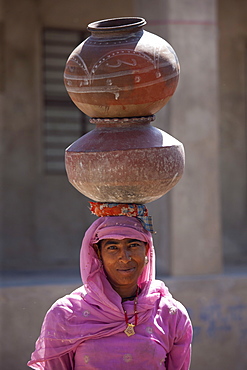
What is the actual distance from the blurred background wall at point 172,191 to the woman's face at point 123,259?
12.5ft

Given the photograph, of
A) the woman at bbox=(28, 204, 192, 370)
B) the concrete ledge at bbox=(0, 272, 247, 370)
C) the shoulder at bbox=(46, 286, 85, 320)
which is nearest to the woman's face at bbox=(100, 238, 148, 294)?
the woman at bbox=(28, 204, 192, 370)

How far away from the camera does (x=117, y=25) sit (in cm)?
333

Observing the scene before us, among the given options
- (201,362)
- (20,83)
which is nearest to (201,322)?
(201,362)

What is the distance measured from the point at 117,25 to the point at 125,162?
2.05ft

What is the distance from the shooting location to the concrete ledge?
23.0ft

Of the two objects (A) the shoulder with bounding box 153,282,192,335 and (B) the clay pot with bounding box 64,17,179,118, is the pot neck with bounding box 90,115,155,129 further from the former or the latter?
(A) the shoulder with bounding box 153,282,192,335

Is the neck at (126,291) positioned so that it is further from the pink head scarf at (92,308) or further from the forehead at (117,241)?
the forehead at (117,241)

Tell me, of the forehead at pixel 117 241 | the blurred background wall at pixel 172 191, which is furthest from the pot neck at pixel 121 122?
the blurred background wall at pixel 172 191

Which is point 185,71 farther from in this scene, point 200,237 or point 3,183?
point 3,183

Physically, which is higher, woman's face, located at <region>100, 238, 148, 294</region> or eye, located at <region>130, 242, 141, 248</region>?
eye, located at <region>130, 242, 141, 248</region>

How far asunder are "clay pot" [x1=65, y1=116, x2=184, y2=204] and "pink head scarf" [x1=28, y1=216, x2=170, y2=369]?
14 centimetres

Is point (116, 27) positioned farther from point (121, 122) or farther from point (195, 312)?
point (195, 312)

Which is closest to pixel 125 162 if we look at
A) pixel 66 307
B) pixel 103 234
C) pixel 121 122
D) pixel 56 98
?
pixel 121 122

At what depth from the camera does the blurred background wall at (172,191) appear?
283 inches
